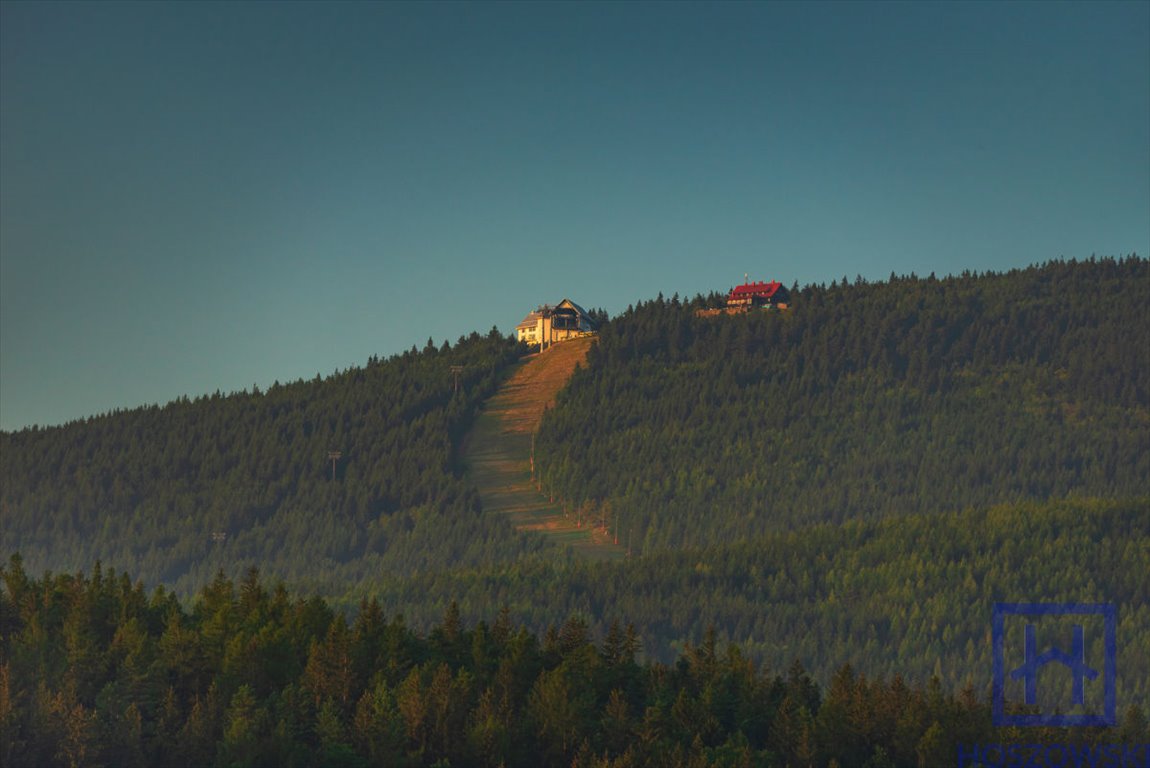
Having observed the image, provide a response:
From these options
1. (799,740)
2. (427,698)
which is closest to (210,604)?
(427,698)

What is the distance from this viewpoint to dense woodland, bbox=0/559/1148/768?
500 ft

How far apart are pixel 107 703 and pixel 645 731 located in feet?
127

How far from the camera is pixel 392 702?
528 ft

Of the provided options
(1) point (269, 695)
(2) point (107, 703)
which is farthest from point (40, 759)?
(1) point (269, 695)

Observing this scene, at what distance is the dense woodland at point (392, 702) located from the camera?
152m

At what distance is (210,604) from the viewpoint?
633 feet

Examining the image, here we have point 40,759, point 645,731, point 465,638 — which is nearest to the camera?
point 40,759

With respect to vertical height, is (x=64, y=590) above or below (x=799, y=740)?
above

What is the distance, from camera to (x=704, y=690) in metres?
175

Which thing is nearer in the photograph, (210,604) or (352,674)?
(352,674)

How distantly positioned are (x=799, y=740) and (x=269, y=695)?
40149 millimetres

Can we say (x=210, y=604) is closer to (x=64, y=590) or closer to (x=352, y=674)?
(x=64, y=590)

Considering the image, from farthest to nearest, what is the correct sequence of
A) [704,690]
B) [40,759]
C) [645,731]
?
[704,690] < [645,731] < [40,759]

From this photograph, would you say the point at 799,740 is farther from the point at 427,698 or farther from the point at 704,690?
the point at 427,698
